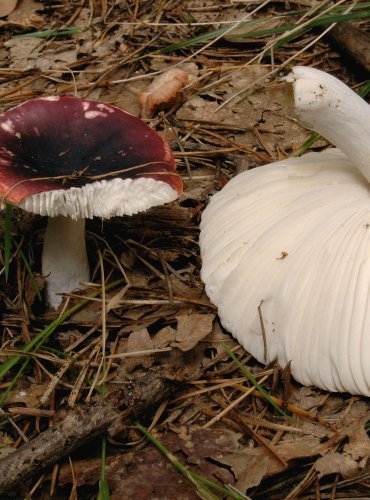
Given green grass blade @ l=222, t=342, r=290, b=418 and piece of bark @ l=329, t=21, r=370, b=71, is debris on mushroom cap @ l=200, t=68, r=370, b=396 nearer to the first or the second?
green grass blade @ l=222, t=342, r=290, b=418

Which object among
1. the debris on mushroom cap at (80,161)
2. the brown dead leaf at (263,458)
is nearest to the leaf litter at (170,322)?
the brown dead leaf at (263,458)

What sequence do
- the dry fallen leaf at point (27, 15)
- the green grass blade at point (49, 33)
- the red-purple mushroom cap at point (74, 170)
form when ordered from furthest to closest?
the dry fallen leaf at point (27, 15)
the green grass blade at point (49, 33)
the red-purple mushroom cap at point (74, 170)

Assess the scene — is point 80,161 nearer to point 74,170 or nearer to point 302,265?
point 74,170

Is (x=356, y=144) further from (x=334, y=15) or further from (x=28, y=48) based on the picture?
(x=28, y=48)

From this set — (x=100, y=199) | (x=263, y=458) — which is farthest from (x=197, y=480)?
(x=100, y=199)

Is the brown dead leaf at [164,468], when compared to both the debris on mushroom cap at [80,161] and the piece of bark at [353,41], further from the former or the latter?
the piece of bark at [353,41]

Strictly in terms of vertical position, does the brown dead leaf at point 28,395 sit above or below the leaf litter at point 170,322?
below

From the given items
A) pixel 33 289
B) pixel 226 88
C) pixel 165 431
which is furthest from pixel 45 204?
pixel 226 88

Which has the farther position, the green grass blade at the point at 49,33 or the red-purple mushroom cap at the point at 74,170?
the green grass blade at the point at 49,33
